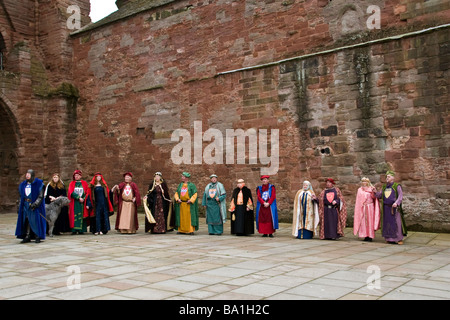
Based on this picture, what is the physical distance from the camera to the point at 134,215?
10.8 metres

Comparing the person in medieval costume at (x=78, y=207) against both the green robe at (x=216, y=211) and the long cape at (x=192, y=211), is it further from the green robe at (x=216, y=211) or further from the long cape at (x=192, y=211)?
the green robe at (x=216, y=211)

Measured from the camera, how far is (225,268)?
6.01 metres

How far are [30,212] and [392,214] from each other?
6.92m

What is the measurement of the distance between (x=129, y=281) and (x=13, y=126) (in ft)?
43.8

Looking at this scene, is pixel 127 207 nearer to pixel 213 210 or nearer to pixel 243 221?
pixel 213 210

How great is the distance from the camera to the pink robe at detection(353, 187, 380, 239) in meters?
8.94

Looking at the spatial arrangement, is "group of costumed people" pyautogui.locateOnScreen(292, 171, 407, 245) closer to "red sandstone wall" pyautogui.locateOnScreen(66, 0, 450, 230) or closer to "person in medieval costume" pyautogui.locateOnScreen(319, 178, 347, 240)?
"person in medieval costume" pyautogui.locateOnScreen(319, 178, 347, 240)

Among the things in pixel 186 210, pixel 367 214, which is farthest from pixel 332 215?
pixel 186 210

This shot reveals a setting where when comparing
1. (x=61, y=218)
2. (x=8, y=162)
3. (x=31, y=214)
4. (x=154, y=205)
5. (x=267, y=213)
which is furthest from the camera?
(x=8, y=162)

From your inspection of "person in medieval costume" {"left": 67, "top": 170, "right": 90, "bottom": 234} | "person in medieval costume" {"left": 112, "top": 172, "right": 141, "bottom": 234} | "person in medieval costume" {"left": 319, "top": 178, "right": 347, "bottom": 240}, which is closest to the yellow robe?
"person in medieval costume" {"left": 112, "top": 172, "right": 141, "bottom": 234}

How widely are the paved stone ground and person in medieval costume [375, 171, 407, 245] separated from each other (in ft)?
0.90

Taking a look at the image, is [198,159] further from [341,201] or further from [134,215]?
[341,201]

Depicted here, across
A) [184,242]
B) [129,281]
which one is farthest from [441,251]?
[129,281]

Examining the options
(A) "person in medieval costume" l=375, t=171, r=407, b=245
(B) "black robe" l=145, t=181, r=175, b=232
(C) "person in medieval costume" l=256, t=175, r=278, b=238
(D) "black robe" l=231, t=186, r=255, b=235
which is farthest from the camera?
(B) "black robe" l=145, t=181, r=175, b=232
